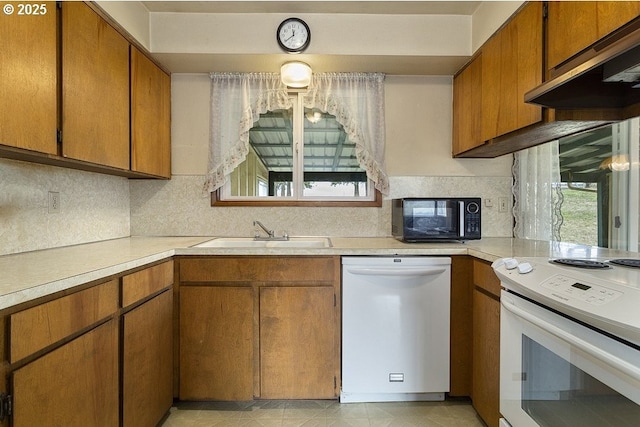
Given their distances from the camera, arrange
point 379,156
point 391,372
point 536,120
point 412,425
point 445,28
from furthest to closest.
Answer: point 379,156 < point 445,28 < point 391,372 < point 412,425 < point 536,120

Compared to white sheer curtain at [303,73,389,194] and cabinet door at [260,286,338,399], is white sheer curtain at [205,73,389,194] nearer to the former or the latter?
white sheer curtain at [303,73,389,194]

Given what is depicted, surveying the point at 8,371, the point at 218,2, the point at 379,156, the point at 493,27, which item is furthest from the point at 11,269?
the point at 493,27

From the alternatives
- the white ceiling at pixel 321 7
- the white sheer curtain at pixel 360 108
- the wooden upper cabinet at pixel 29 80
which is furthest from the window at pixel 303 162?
the wooden upper cabinet at pixel 29 80

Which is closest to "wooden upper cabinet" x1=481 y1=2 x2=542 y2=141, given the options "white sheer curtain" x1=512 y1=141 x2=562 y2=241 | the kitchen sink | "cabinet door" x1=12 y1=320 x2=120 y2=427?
"white sheer curtain" x1=512 y1=141 x2=562 y2=241

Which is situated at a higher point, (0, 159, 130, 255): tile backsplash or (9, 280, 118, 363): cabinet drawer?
(0, 159, 130, 255): tile backsplash

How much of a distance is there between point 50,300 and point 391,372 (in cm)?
164

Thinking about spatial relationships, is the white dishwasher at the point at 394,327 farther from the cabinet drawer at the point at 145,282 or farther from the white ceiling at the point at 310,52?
the white ceiling at the point at 310,52

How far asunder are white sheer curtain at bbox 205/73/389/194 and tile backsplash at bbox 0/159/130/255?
0.67 meters

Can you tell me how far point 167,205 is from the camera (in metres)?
2.39

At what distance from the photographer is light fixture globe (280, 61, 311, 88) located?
2099 mm

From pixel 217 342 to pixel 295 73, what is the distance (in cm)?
176

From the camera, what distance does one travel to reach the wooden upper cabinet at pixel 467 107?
1998 millimetres

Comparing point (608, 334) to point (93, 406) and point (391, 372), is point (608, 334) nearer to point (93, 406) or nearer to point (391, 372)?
point (391, 372)

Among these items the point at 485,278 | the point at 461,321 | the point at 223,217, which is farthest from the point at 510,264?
the point at 223,217
